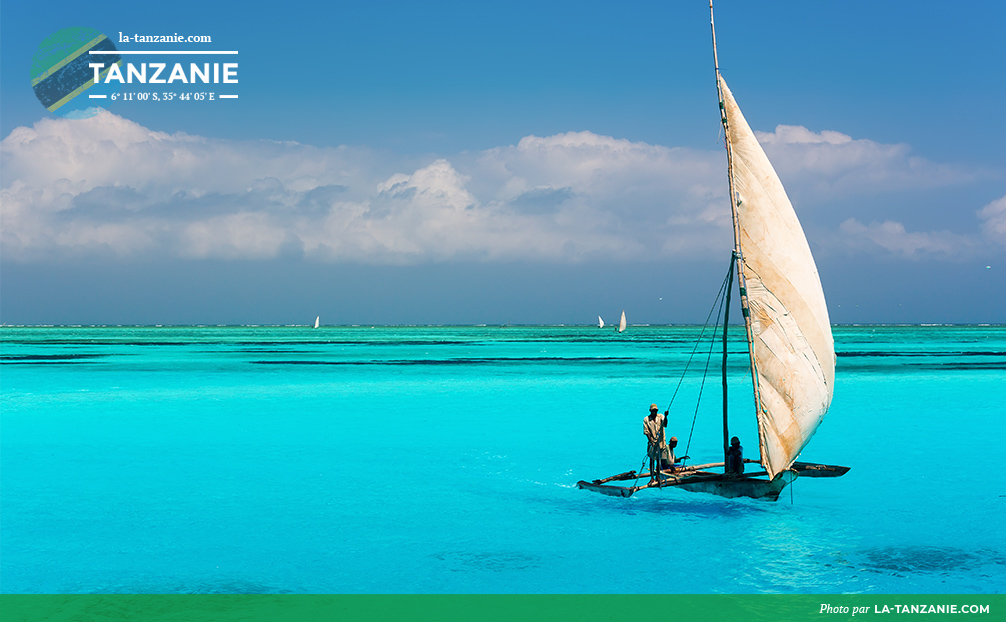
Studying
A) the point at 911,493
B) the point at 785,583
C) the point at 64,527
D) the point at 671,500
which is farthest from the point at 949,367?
the point at 64,527

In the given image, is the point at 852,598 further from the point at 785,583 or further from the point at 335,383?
the point at 335,383

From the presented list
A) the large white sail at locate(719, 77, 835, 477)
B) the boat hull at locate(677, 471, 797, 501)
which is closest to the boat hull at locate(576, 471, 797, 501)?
the boat hull at locate(677, 471, 797, 501)

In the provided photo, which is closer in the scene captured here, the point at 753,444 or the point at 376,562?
the point at 376,562

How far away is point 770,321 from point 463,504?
7239 mm

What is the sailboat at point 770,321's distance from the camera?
53.1 feet

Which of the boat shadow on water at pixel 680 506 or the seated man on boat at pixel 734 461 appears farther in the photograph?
the seated man on boat at pixel 734 461

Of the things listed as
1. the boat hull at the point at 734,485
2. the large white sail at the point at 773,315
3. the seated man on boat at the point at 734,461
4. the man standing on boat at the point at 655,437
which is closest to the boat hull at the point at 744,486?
the boat hull at the point at 734,485

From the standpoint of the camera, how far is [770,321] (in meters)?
16.2

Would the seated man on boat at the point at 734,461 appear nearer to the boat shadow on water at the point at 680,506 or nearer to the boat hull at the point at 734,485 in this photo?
the boat hull at the point at 734,485

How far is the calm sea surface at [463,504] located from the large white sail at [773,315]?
1.76 meters

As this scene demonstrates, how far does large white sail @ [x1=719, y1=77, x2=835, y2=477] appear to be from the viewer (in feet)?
53.1

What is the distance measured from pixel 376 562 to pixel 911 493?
39.7 ft

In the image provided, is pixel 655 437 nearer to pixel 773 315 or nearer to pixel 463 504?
pixel 773 315

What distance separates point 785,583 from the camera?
12.7 metres
